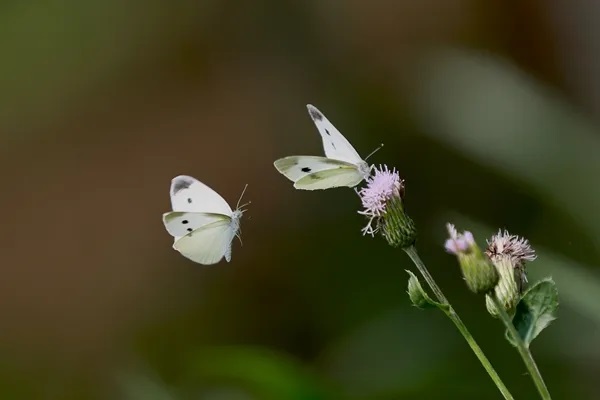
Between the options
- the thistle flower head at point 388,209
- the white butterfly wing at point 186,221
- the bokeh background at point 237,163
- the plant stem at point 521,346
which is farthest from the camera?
the bokeh background at point 237,163

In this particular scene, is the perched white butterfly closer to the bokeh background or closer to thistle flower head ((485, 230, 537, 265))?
thistle flower head ((485, 230, 537, 265))

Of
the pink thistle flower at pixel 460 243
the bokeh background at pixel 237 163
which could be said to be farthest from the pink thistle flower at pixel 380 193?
the bokeh background at pixel 237 163

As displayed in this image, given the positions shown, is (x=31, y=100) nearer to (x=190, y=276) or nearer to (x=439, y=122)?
(x=190, y=276)

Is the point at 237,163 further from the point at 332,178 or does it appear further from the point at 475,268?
the point at 475,268

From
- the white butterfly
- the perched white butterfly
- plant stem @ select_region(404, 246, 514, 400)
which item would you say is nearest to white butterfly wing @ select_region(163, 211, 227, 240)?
the perched white butterfly

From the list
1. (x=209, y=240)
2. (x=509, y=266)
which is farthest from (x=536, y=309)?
(x=209, y=240)

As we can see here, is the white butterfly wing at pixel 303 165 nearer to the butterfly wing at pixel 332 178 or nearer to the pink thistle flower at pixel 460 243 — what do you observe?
the butterfly wing at pixel 332 178
